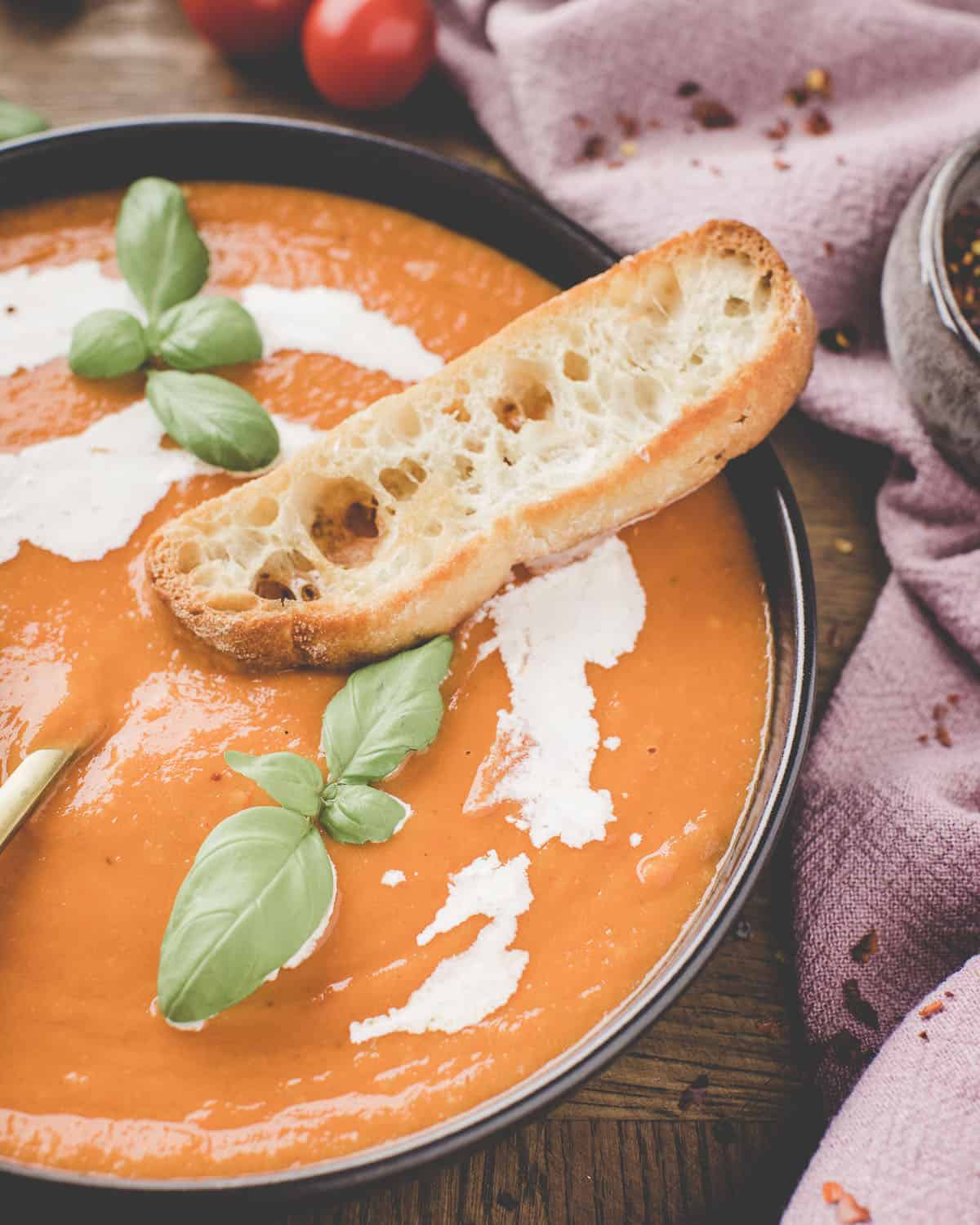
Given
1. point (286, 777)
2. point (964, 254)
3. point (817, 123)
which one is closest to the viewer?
point (286, 777)

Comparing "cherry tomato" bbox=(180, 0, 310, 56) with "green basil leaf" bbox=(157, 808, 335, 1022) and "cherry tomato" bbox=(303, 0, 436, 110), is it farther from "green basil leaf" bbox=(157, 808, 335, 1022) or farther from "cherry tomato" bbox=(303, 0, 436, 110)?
"green basil leaf" bbox=(157, 808, 335, 1022)

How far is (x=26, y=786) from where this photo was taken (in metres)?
1.95

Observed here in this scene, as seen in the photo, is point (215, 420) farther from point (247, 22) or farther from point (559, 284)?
point (247, 22)

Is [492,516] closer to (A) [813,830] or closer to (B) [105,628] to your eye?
(B) [105,628]

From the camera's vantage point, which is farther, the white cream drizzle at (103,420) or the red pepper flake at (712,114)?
the red pepper flake at (712,114)

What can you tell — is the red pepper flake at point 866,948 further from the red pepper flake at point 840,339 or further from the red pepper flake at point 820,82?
the red pepper flake at point 820,82

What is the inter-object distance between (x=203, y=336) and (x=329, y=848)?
42.7 inches

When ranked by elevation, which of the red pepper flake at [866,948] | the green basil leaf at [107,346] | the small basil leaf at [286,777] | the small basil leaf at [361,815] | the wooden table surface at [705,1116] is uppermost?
the green basil leaf at [107,346]

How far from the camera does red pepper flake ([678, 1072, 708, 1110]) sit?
2.12 meters

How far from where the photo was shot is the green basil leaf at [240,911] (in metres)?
1.70

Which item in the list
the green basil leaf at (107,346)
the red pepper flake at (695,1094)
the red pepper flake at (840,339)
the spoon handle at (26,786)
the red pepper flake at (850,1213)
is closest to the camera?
the red pepper flake at (850,1213)

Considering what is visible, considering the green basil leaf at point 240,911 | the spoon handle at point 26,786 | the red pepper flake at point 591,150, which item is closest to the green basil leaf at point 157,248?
the spoon handle at point 26,786

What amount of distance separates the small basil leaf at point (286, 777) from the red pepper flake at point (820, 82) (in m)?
2.20

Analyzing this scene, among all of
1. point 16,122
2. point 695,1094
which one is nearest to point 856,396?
point 695,1094
